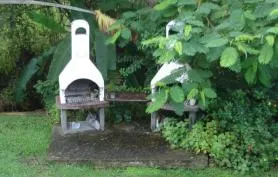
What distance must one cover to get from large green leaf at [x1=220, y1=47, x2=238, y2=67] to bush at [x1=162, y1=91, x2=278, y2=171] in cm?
167

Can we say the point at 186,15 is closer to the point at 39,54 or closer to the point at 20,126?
the point at 20,126

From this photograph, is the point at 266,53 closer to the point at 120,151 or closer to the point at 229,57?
the point at 229,57

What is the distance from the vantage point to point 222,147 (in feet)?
18.0

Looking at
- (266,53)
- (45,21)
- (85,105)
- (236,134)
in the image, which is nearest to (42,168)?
(85,105)

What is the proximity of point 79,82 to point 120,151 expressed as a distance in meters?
1.08

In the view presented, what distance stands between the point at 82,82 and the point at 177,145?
54.4 inches

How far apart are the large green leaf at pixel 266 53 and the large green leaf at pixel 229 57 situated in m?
0.22

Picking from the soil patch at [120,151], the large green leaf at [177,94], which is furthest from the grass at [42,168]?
the large green leaf at [177,94]

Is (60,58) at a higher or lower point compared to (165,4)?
lower

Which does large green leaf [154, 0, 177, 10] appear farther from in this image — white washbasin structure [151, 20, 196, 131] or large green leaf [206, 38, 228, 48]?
large green leaf [206, 38, 228, 48]

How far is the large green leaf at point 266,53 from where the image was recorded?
4.02 meters

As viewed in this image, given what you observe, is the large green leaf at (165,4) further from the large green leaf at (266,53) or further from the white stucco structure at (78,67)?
the large green leaf at (266,53)

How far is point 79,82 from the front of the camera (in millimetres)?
6305

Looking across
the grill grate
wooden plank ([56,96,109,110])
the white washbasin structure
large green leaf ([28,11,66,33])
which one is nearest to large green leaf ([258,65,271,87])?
the white washbasin structure
